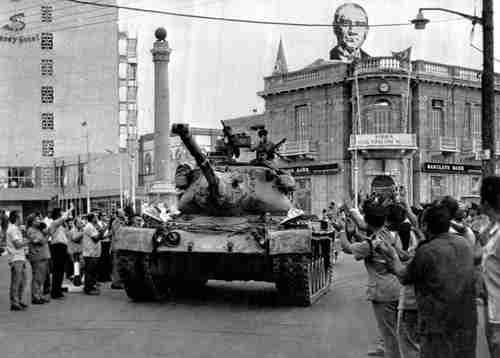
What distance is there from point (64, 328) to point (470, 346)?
20.2ft

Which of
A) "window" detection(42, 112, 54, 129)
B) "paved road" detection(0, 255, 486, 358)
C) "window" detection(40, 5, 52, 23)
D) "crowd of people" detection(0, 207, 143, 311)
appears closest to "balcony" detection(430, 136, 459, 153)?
"crowd of people" detection(0, 207, 143, 311)

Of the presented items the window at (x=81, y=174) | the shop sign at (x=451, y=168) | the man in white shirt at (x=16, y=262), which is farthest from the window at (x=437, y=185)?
the man in white shirt at (x=16, y=262)

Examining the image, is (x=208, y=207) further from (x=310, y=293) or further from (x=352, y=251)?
(x=352, y=251)

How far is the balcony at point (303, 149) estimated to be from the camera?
126 ft

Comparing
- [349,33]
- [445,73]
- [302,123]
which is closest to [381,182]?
[302,123]

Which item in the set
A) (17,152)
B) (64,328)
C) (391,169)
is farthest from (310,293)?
(17,152)

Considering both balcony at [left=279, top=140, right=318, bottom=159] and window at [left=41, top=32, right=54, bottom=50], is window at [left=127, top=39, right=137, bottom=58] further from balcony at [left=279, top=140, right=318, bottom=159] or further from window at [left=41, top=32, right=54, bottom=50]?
balcony at [left=279, top=140, right=318, bottom=159]

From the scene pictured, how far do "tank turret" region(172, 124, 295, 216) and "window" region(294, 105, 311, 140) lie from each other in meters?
25.1

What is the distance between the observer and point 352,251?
658 centimetres

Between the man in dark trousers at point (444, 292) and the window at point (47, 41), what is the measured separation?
56.5 meters

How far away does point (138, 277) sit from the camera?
12180 millimetres

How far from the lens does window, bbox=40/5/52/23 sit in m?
58.5

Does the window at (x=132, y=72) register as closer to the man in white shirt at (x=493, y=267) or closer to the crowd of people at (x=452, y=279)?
the crowd of people at (x=452, y=279)

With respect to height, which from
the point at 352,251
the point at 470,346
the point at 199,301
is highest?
the point at 352,251
